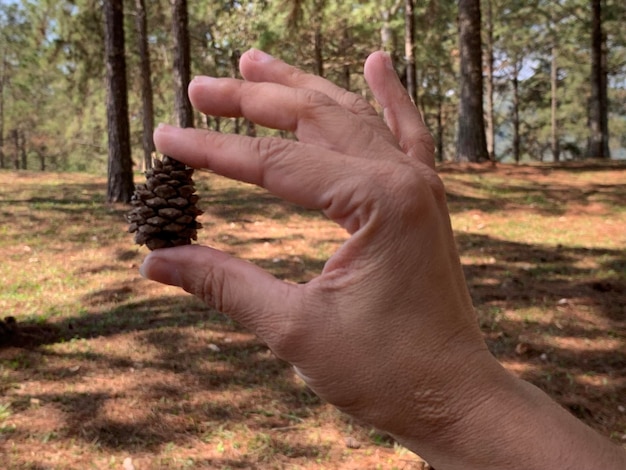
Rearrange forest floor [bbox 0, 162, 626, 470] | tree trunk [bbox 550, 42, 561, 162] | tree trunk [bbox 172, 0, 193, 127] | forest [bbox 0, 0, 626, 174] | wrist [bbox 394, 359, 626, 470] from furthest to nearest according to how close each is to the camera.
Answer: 1. tree trunk [bbox 550, 42, 561, 162]
2. forest [bbox 0, 0, 626, 174]
3. tree trunk [bbox 172, 0, 193, 127]
4. forest floor [bbox 0, 162, 626, 470]
5. wrist [bbox 394, 359, 626, 470]

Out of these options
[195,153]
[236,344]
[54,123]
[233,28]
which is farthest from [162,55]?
[195,153]

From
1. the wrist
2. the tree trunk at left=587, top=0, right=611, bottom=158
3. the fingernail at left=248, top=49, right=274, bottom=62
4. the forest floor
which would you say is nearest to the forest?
the tree trunk at left=587, top=0, right=611, bottom=158

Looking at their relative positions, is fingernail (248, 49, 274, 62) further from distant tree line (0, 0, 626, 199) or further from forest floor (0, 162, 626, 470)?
distant tree line (0, 0, 626, 199)

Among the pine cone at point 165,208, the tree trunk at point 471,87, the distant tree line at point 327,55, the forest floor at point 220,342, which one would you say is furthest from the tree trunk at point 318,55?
the pine cone at point 165,208

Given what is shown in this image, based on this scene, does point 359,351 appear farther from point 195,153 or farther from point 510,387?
point 195,153

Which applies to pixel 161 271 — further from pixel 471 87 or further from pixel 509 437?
Result: pixel 471 87

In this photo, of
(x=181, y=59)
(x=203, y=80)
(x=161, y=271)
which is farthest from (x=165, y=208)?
(x=181, y=59)
